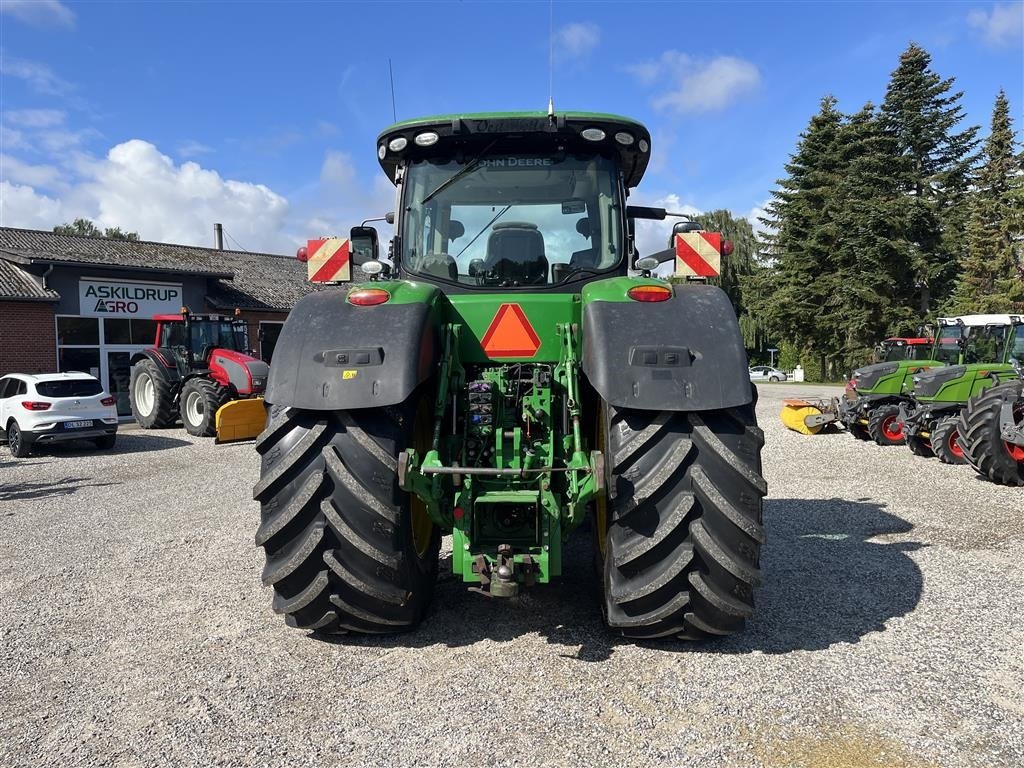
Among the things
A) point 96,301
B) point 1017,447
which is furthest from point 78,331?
point 1017,447

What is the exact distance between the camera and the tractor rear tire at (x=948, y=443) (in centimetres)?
1038

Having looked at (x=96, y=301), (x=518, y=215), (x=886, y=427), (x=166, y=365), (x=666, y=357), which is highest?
(x=96, y=301)

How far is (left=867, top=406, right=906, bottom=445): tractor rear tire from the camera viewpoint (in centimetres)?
1271

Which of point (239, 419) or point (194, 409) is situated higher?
point (194, 409)

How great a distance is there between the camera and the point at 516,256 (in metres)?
4.35

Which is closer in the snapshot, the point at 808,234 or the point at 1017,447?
the point at 1017,447

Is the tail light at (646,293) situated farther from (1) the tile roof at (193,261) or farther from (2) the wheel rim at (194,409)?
(1) the tile roof at (193,261)

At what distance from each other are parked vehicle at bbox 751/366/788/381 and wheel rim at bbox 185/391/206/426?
1315 inches

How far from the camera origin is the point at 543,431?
149 inches

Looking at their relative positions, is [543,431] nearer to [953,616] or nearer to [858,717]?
[858,717]

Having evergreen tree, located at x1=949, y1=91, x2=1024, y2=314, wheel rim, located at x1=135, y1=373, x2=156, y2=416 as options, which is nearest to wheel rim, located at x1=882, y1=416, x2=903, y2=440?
wheel rim, located at x1=135, y1=373, x2=156, y2=416

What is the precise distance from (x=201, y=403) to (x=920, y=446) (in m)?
13.5

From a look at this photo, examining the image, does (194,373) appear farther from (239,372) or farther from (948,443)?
(948,443)

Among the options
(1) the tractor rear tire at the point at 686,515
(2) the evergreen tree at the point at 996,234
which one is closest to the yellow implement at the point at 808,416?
(1) the tractor rear tire at the point at 686,515
